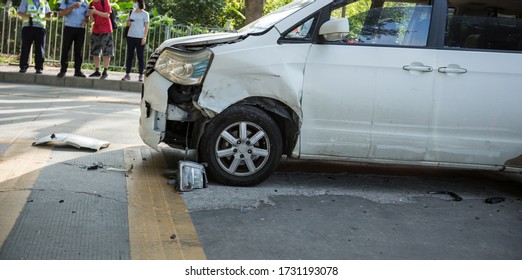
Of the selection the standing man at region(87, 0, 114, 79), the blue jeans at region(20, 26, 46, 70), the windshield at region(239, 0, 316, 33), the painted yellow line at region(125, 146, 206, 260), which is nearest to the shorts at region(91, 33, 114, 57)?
the standing man at region(87, 0, 114, 79)

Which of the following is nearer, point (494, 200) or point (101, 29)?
point (494, 200)

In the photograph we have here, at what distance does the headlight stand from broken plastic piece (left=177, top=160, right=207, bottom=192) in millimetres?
686

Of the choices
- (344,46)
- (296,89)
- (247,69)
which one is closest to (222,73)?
(247,69)

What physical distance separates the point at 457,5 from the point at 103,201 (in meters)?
3.40

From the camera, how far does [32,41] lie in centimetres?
1526

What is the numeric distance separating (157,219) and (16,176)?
1618 mm

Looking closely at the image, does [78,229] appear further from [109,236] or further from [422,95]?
[422,95]

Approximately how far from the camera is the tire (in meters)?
6.42

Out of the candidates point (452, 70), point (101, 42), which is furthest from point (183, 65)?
point (101, 42)

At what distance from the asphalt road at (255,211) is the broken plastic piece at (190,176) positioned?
8 cm

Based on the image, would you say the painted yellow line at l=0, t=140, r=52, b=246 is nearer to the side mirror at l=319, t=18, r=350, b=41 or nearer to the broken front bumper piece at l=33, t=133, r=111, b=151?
the broken front bumper piece at l=33, t=133, r=111, b=151

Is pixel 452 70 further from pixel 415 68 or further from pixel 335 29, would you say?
pixel 335 29

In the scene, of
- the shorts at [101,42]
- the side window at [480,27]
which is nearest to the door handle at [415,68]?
the side window at [480,27]
